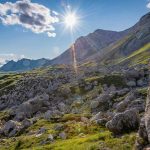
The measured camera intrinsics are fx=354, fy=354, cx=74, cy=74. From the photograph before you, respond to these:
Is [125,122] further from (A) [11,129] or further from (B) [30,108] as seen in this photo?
(B) [30,108]

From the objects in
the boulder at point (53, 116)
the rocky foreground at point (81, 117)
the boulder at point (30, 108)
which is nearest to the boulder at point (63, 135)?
the rocky foreground at point (81, 117)

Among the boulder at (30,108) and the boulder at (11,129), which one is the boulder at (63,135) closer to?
the boulder at (11,129)

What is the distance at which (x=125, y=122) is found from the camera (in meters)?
40.3

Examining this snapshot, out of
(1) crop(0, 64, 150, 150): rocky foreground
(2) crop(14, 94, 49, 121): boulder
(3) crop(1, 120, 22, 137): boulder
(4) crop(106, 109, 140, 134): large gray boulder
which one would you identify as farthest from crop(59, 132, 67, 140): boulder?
(2) crop(14, 94, 49, 121): boulder

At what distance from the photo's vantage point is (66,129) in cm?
5447

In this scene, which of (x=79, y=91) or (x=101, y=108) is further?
(x=79, y=91)

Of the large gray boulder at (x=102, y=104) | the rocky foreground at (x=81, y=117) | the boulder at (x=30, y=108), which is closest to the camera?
the rocky foreground at (x=81, y=117)

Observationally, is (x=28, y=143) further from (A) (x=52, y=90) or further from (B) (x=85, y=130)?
(A) (x=52, y=90)

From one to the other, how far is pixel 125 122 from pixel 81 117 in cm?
2488

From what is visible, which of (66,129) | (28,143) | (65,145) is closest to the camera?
(65,145)

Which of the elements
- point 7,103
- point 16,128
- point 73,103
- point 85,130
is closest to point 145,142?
point 85,130

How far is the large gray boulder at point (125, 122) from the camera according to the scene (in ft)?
132

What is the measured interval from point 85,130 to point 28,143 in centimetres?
856

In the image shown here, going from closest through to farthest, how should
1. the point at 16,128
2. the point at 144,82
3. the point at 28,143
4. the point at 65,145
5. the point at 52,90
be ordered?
the point at 65,145 → the point at 28,143 → the point at 16,128 → the point at 144,82 → the point at 52,90
